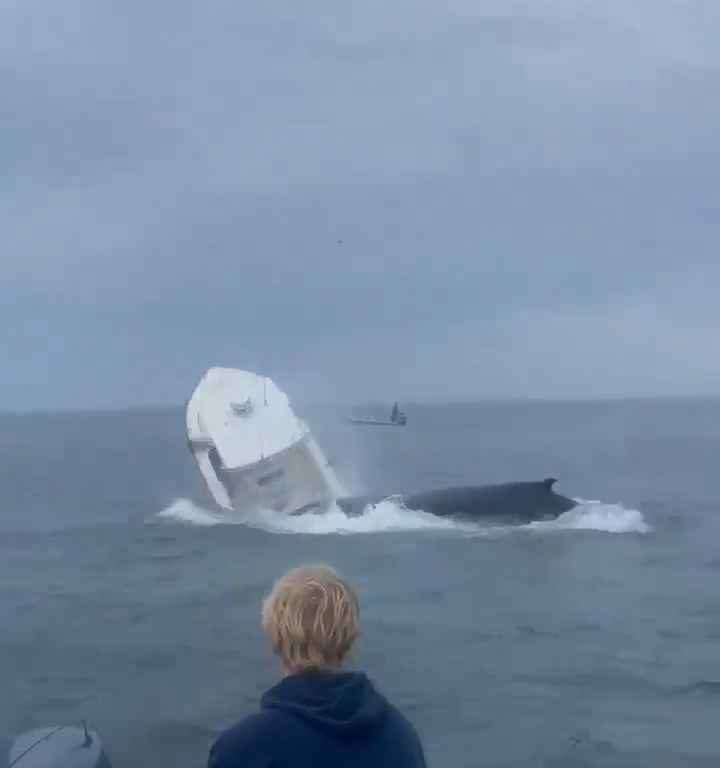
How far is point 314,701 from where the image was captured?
4.94 m

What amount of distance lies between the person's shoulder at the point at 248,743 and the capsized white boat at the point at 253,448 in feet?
132

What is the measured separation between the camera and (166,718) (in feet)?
63.4

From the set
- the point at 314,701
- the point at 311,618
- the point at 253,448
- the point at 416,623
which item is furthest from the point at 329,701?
the point at 253,448

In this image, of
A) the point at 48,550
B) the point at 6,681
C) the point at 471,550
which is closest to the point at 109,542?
the point at 48,550

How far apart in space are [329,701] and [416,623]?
23.0 meters

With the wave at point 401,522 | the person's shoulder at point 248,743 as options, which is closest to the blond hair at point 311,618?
the person's shoulder at point 248,743

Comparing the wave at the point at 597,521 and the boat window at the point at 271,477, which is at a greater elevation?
the boat window at the point at 271,477

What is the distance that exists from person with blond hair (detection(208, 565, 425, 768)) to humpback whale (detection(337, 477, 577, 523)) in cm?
3938

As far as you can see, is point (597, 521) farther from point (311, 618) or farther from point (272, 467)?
point (311, 618)

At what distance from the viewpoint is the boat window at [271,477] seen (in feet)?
154

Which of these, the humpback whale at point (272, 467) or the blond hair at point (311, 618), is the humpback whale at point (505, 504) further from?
the blond hair at point (311, 618)

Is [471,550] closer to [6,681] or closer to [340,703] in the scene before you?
[6,681]

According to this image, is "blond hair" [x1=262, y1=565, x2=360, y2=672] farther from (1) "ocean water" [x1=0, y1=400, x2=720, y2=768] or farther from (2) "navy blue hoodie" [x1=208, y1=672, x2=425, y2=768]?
(1) "ocean water" [x1=0, y1=400, x2=720, y2=768]

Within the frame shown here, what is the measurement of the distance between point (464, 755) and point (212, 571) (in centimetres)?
1996
